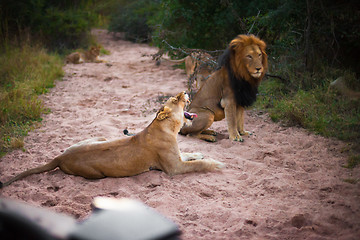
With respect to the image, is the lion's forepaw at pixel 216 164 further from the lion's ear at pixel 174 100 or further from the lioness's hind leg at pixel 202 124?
the lioness's hind leg at pixel 202 124

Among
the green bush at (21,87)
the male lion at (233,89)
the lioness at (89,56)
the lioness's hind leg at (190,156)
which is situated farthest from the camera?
the lioness at (89,56)

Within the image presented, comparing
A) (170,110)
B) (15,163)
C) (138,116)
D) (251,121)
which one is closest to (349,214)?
(170,110)

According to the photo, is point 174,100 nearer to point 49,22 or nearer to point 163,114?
point 163,114

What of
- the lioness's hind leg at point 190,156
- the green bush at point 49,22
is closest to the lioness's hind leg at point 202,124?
the lioness's hind leg at point 190,156

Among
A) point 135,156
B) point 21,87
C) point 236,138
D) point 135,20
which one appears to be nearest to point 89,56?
point 21,87

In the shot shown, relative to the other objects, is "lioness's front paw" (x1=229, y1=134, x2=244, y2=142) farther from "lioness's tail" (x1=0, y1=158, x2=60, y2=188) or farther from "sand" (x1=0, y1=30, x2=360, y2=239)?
"lioness's tail" (x1=0, y1=158, x2=60, y2=188)

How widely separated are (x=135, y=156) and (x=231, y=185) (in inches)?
44.0

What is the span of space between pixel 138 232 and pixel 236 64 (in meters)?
4.40

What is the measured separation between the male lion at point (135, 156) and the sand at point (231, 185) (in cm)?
10

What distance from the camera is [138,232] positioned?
75cm

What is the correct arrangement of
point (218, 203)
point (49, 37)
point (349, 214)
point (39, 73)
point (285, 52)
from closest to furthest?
point (349, 214) < point (218, 203) < point (285, 52) < point (39, 73) < point (49, 37)

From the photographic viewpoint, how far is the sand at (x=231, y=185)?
2.61 meters

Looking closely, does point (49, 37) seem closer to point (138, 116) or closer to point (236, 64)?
point (138, 116)

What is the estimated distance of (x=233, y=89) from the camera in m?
4.94
